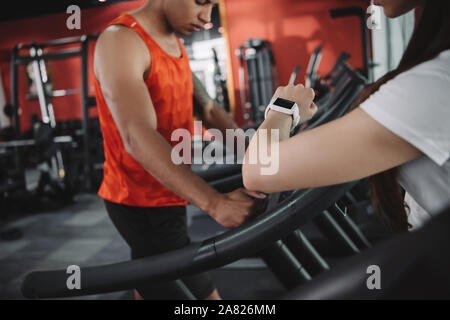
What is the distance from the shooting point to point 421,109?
49 centimetres

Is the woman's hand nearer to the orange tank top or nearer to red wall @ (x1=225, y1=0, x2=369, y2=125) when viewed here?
the orange tank top

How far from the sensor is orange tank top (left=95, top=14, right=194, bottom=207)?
109 centimetres

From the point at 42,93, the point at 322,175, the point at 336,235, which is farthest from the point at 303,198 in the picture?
the point at 42,93

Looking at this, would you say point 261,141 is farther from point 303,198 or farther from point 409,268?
point 409,268

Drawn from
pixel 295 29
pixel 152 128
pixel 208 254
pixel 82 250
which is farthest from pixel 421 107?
pixel 295 29

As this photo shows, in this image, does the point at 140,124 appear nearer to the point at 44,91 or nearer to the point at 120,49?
the point at 120,49

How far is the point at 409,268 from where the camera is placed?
286 mm

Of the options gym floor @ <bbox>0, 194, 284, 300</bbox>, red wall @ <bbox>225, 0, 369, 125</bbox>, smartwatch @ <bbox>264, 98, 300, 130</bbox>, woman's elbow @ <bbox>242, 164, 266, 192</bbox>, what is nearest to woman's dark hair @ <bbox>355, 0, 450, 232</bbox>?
smartwatch @ <bbox>264, 98, 300, 130</bbox>

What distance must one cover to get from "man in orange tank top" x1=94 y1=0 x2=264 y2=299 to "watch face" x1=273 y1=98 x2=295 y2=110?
238mm

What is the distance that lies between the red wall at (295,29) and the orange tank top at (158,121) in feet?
19.9

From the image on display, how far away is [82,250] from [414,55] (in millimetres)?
3062

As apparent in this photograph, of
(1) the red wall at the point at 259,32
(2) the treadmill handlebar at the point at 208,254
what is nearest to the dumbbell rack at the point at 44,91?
(1) the red wall at the point at 259,32

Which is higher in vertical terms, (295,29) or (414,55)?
(295,29)
